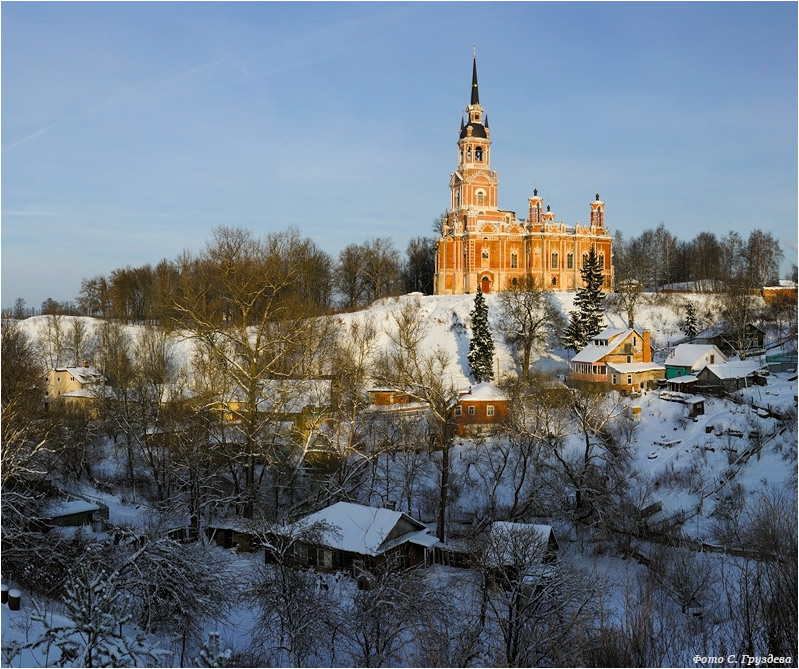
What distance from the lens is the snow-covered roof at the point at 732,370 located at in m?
35.9

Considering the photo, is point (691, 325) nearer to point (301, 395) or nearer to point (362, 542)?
point (301, 395)

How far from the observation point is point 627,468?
1035 inches

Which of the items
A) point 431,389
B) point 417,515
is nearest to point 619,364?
point 431,389

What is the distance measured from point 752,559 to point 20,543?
17384 millimetres

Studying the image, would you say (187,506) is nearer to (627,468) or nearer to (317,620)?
(317,620)

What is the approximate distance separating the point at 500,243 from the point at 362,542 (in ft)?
155

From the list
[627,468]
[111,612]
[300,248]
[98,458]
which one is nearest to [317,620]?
[111,612]

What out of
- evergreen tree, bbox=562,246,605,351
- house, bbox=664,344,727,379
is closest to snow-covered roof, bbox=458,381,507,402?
house, bbox=664,344,727,379

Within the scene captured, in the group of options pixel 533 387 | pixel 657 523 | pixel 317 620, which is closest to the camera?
pixel 317 620

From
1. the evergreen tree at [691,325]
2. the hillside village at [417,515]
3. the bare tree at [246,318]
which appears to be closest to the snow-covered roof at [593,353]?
the hillside village at [417,515]

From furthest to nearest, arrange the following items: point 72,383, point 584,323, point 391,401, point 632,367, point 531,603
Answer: point 584,323, point 72,383, point 632,367, point 391,401, point 531,603

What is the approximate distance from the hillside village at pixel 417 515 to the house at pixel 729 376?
135mm

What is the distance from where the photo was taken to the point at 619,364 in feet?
125

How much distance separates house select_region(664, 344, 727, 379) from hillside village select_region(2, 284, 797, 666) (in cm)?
15
